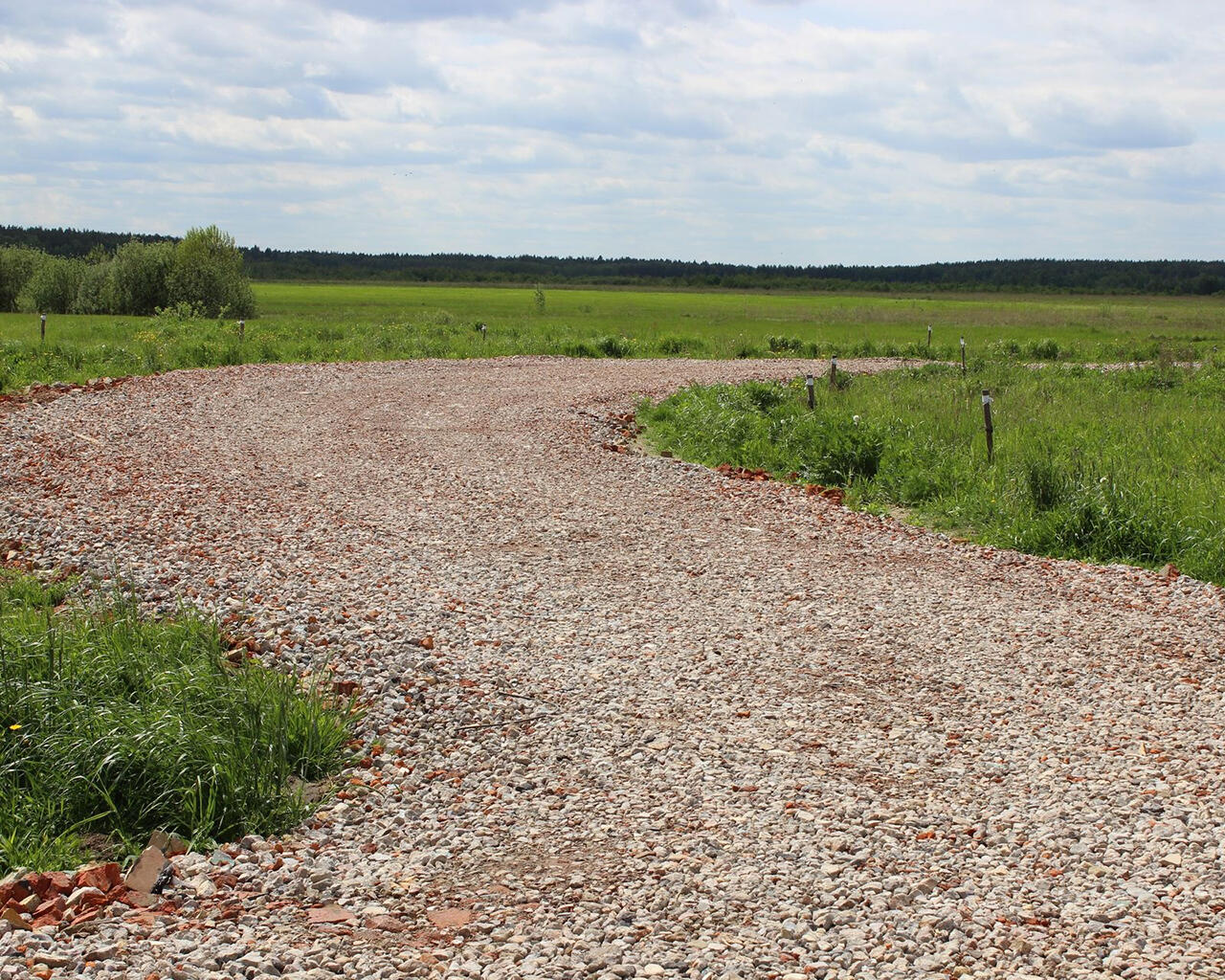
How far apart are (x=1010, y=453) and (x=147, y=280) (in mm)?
57144

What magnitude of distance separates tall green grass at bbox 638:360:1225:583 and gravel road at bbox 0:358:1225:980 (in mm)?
1033

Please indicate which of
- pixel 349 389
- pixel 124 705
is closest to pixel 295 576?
pixel 124 705

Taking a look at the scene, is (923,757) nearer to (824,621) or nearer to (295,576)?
(824,621)

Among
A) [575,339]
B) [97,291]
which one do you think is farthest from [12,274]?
[575,339]

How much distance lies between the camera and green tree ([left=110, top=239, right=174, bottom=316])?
61094mm

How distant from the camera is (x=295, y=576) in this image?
8.98m

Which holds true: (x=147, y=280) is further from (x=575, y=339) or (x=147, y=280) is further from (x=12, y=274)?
(x=575, y=339)

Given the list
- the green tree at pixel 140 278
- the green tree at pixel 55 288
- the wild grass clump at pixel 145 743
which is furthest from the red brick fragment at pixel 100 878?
the green tree at pixel 55 288

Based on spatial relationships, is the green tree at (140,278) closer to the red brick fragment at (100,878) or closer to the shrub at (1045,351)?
the shrub at (1045,351)

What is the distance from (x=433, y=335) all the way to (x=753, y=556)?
2726cm

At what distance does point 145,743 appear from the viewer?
5.36 meters

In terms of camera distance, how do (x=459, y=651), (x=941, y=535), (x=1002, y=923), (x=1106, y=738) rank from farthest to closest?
1. (x=941, y=535)
2. (x=459, y=651)
3. (x=1106, y=738)
4. (x=1002, y=923)

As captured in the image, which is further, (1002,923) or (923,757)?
(923,757)

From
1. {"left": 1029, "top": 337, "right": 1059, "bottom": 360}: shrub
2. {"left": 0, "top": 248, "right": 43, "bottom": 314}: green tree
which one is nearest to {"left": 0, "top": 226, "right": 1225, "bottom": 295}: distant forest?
{"left": 0, "top": 248, "right": 43, "bottom": 314}: green tree
